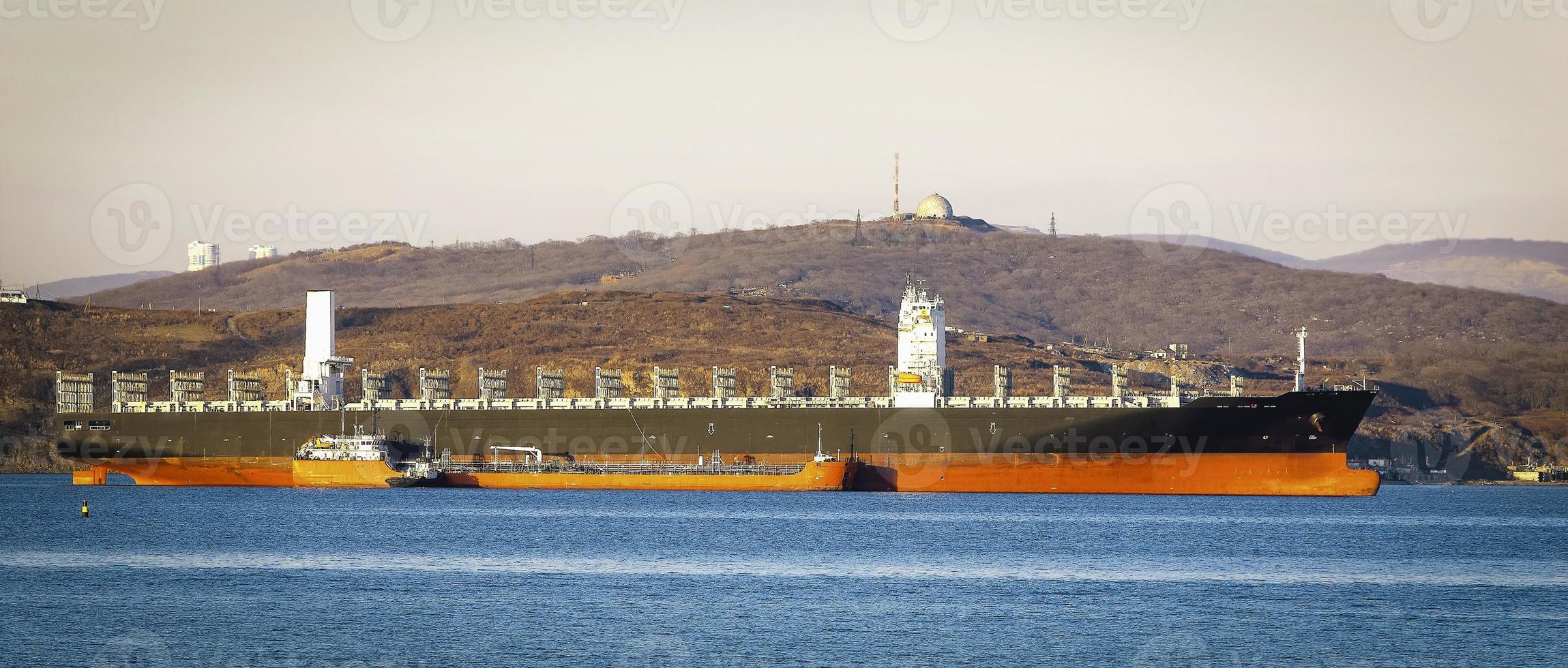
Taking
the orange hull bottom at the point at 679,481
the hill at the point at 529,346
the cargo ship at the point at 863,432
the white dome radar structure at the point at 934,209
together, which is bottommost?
the orange hull bottom at the point at 679,481

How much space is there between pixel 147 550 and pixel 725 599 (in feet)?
53.1

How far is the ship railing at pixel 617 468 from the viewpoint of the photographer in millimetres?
58625

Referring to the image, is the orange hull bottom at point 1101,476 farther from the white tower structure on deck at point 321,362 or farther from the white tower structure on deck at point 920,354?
the white tower structure on deck at point 321,362

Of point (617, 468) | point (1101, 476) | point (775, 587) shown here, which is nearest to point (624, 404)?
point (617, 468)

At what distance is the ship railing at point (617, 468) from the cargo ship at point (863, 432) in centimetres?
38

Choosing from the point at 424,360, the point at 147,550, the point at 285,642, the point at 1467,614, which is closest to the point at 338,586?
the point at 285,642

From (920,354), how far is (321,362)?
24.9 metres

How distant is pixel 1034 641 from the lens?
26109 millimetres

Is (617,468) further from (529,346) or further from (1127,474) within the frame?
(529,346)

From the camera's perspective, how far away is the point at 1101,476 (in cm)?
5653

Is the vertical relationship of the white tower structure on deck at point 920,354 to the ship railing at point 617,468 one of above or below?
above

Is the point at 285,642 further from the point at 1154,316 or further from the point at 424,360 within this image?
the point at 1154,316

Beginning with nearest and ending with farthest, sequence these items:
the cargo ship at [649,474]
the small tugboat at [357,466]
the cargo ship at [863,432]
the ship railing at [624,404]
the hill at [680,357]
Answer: the cargo ship at [863,432], the cargo ship at [649,474], the small tugboat at [357,466], the ship railing at [624,404], the hill at [680,357]

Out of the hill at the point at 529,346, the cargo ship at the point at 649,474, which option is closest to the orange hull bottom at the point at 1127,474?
the cargo ship at the point at 649,474
